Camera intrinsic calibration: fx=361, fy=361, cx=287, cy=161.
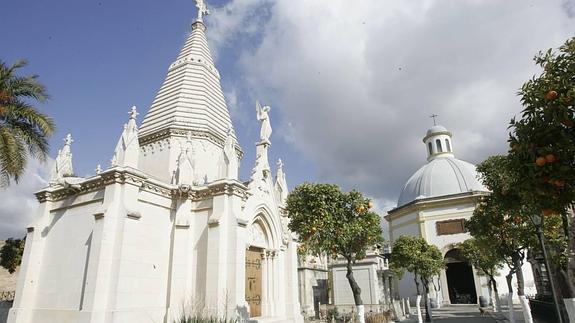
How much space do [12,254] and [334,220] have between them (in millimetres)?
36584

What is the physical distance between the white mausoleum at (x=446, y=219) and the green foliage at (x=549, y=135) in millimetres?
33656

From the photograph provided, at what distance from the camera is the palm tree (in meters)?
14.5

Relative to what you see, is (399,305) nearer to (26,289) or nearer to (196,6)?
(26,289)

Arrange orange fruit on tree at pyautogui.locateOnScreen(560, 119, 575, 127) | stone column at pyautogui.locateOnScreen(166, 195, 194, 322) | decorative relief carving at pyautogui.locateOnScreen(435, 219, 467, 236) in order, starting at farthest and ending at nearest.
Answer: decorative relief carving at pyautogui.locateOnScreen(435, 219, 467, 236)
stone column at pyautogui.locateOnScreen(166, 195, 194, 322)
orange fruit on tree at pyautogui.locateOnScreen(560, 119, 575, 127)

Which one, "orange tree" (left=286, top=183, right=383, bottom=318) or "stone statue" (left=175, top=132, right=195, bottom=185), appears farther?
"stone statue" (left=175, top=132, right=195, bottom=185)

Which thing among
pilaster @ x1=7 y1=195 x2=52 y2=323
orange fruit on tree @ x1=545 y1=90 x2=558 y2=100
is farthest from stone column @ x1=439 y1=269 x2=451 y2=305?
orange fruit on tree @ x1=545 y1=90 x2=558 y2=100

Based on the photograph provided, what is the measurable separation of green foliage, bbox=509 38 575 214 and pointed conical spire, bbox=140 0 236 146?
15.8m

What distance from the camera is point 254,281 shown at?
17.4m

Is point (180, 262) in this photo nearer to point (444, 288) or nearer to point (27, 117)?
point (27, 117)

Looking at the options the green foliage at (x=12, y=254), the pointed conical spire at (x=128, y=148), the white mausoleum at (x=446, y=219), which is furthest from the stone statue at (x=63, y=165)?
the white mausoleum at (x=446, y=219)

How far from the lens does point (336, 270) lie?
26672mm

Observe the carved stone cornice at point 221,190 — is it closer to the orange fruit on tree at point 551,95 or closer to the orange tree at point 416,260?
the orange fruit on tree at point 551,95

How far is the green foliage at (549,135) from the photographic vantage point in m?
5.17

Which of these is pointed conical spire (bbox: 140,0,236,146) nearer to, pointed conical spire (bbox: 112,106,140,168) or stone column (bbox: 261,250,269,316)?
pointed conical spire (bbox: 112,106,140,168)
